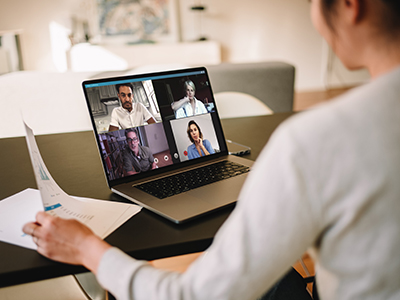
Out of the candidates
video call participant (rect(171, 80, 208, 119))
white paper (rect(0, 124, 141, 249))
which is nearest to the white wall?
video call participant (rect(171, 80, 208, 119))

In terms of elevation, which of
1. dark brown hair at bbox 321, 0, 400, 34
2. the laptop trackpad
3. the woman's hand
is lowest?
the laptop trackpad

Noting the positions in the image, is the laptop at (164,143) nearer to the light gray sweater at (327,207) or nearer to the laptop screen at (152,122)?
the laptop screen at (152,122)

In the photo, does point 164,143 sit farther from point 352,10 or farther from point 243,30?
point 243,30

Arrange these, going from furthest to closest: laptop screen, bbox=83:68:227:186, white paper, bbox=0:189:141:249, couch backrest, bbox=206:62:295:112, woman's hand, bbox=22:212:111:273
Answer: couch backrest, bbox=206:62:295:112 < laptop screen, bbox=83:68:227:186 < white paper, bbox=0:189:141:249 < woman's hand, bbox=22:212:111:273

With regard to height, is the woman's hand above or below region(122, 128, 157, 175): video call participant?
below

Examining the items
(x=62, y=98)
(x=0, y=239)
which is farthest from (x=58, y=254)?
(x=62, y=98)

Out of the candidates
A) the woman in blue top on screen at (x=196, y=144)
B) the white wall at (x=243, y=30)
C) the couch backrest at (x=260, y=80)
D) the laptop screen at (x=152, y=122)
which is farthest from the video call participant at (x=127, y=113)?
the white wall at (x=243, y=30)

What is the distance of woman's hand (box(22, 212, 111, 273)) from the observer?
22.5 inches

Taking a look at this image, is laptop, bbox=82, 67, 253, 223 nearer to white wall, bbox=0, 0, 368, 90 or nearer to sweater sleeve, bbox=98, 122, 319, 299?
sweater sleeve, bbox=98, 122, 319, 299

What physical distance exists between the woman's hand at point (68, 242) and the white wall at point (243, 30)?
17.5 feet

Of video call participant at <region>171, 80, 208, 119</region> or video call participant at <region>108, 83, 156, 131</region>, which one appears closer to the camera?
video call participant at <region>108, 83, 156, 131</region>

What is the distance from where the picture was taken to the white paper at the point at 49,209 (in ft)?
2.23

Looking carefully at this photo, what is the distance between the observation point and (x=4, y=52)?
5207mm

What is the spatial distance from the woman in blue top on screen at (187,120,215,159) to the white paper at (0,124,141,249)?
0.90ft
